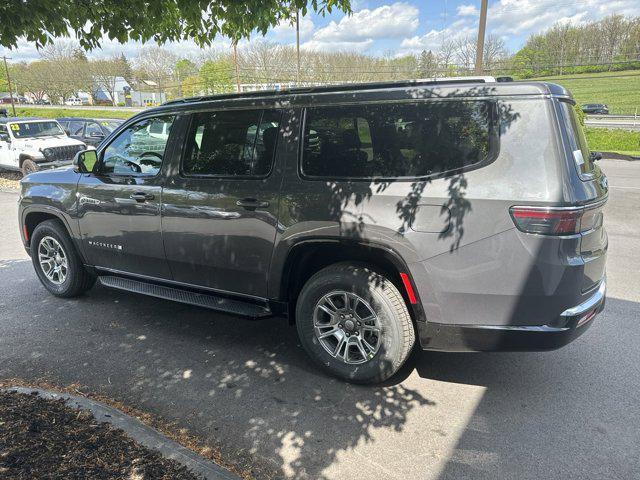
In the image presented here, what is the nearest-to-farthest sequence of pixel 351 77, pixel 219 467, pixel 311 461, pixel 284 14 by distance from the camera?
pixel 219 467 → pixel 311 461 → pixel 284 14 → pixel 351 77

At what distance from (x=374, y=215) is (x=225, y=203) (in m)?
1.23

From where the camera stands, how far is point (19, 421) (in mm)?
2678

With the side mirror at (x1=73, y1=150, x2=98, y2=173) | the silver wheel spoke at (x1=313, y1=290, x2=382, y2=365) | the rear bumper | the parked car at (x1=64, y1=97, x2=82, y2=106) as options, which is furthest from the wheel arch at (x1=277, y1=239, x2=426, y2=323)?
the parked car at (x1=64, y1=97, x2=82, y2=106)

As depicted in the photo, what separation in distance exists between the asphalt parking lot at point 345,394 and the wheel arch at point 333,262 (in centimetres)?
62

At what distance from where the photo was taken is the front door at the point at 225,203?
11.4 feet

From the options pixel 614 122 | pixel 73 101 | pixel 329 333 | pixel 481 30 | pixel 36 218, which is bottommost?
pixel 614 122

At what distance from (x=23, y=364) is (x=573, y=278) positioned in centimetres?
397

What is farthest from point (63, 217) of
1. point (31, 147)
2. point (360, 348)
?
point (31, 147)

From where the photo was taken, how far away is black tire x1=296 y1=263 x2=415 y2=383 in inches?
122

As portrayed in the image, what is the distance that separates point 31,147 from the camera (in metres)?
14.0

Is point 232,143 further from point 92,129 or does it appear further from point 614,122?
point 614,122

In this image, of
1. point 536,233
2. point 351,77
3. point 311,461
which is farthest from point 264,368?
point 351,77

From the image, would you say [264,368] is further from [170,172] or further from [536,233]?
[536,233]

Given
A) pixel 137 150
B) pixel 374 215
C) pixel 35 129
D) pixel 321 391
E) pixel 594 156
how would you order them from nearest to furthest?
pixel 374 215 < pixel 321 391 < pixel 594 156 < pixel 137 150 < pixel 35 129
